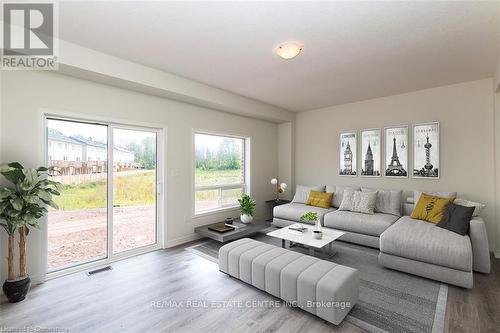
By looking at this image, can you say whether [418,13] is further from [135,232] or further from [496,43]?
[135,232]

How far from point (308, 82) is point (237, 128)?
1.92 metres

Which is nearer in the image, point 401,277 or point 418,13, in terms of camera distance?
point 418,13

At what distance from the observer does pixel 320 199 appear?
16.1 ft

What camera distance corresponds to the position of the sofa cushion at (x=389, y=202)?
13.7 feet

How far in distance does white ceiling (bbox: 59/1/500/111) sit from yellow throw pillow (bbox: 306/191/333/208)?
2.29 m

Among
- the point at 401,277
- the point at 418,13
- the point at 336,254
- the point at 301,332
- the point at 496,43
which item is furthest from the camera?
the point at 336,254

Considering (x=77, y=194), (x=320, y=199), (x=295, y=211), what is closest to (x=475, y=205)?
(x=320, y=199)

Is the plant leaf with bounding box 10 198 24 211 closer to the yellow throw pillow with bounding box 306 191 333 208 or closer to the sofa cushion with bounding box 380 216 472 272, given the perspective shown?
the sofa cushion with bounding box 380 216 472 272

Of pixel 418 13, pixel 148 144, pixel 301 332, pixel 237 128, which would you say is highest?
pixel 418 13

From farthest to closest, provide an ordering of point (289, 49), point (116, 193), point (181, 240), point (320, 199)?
1. point (320, 199)
2. point (181, 240)
3. point (116, 193)
4. point (289, 49)

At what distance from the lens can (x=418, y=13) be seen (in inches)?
83.5

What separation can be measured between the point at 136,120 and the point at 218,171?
1961 mm

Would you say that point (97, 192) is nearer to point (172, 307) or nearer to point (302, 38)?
point (172, 307)

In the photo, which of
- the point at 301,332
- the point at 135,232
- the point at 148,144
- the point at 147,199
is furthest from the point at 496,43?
the point at 135,232
